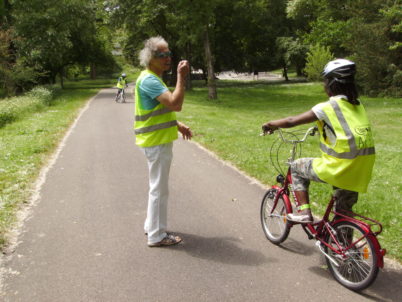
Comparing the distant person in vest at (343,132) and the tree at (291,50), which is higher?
the tree at (291,50)

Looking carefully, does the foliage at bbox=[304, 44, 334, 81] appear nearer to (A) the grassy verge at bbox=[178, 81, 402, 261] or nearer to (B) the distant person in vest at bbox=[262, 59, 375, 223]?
(A) the grassy verge at bbox=[178, 81, 402, 261]

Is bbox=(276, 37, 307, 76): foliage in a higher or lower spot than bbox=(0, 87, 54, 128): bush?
higher

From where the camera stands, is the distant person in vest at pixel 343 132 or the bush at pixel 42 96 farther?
the bush at pixel 42 96

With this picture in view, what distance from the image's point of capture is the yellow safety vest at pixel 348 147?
10.7 feet

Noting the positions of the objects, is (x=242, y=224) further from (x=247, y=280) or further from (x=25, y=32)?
(x=25, y=32)

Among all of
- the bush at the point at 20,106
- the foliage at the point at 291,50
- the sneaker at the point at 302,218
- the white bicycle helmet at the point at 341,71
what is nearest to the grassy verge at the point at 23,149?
the bush at the point at 20,106

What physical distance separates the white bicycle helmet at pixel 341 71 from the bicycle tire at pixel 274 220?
1536 millimetres

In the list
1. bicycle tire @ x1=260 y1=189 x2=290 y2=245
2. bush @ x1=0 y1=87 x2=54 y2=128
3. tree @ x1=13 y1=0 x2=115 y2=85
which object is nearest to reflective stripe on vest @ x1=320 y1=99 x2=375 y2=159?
bicycle tire @ x1=260 y1=189 x2=290 y2=245

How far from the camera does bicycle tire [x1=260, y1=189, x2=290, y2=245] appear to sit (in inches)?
172

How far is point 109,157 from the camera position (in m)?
9.37

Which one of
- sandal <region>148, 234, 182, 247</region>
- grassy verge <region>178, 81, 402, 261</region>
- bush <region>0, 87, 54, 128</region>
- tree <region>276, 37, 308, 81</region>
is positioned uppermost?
tree <region>276, 37, 308, 81</region>

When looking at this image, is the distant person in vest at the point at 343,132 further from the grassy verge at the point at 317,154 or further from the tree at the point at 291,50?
the tree at the point at 291,50

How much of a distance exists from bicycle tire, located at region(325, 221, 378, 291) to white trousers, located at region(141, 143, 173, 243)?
177 centimetres

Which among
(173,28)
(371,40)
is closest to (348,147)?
(371,40)
